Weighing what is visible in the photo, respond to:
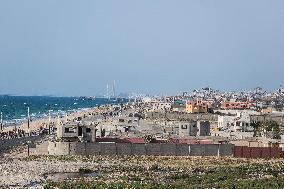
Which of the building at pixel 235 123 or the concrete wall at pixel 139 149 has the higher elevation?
the building at pixel 235 123

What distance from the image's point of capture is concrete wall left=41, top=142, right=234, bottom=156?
211 ft

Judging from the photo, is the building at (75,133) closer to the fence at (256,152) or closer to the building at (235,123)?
the fence at (256,152)

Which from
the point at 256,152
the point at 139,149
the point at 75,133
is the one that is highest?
the point at 75,133

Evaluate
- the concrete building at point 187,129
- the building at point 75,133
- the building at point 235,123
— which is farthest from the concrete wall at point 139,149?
the building at point 235,123

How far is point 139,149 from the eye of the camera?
64.9 m

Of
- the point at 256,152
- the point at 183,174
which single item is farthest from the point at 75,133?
the point at 183,174

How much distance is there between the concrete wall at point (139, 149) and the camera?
64188mm

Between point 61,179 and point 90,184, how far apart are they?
468 centimetres

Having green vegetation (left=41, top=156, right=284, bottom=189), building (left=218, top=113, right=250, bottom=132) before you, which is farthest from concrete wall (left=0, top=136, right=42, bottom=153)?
building (left=218, top=113, right=250, bottom=132)

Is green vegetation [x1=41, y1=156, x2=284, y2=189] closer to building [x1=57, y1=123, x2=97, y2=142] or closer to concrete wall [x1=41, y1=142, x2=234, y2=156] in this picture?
concrete wall [x1=41, y1=142, x2=234, y2=156]

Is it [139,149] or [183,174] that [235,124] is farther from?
[183,174]

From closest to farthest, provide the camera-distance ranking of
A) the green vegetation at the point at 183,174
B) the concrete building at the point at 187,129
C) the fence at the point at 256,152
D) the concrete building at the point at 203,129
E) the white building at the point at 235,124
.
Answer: the green vegetation at the point at 183,174 < the fence at the point at 256,152 < the concrete building at the point at 187,129 < the concrete building at the point at 203,129 < the white building at the point at 235,124

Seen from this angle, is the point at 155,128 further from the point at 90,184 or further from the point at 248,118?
the point at 90,184

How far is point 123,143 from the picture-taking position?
65.4m
